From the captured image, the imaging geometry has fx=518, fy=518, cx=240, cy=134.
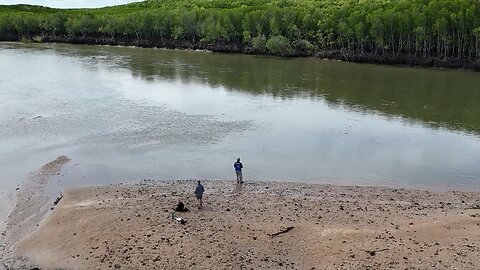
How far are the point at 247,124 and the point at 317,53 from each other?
45476 millimetres

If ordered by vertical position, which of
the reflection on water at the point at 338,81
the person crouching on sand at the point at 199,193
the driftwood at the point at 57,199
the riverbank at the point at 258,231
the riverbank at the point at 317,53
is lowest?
the riverbank at the point at 258,231

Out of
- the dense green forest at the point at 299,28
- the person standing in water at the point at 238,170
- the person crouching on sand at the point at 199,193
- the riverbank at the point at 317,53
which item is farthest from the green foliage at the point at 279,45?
the person crouching on sand at the point at 199,193

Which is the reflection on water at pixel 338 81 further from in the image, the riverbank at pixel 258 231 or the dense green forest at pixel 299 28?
the riverbank at pixel 258 231

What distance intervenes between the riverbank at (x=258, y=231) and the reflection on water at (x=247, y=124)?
136 inches

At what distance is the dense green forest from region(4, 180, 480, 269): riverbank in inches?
1967

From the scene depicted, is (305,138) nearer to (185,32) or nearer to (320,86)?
(320,86)

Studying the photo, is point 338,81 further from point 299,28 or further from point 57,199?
point 57,199

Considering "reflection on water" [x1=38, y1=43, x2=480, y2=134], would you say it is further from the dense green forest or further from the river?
the dense green forest

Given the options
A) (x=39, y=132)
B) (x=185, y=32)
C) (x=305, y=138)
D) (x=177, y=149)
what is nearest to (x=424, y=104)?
(x=305, y=138)

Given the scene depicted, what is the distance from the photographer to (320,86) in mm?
56531

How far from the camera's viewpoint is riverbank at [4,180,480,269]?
1805 centimetres

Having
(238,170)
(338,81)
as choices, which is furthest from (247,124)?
(338,81)

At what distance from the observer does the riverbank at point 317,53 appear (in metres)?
69.0

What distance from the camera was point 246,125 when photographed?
38625mm
